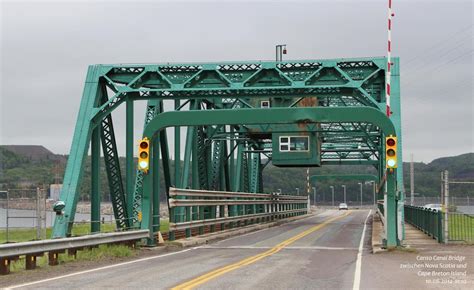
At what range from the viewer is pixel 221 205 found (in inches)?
1127

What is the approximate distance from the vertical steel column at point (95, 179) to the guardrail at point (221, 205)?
9.66ft

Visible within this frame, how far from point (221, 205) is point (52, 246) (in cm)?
1436

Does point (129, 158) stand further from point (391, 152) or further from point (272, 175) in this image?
point (272, 175)

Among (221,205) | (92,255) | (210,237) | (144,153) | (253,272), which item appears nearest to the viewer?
(253,272)

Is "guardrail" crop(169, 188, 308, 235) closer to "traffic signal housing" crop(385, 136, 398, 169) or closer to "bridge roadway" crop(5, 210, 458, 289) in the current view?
"bridge roadway" crop(5, 210, 458, 289)

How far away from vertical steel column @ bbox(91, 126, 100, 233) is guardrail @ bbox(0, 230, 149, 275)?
5353 millimetres

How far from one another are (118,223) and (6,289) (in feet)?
46.3

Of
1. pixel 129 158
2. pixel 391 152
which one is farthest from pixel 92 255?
pixel 129 158

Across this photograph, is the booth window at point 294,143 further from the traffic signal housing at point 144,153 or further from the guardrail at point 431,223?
the traffic signal housing at point 144,153

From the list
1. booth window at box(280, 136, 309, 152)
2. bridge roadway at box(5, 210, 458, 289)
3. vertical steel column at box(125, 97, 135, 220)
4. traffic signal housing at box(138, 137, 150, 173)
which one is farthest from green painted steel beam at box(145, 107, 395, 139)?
booth window at box(280, 136, 309, 152)

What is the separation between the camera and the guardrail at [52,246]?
13.2m

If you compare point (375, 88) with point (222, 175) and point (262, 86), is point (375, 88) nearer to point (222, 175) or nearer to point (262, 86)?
point (262, 86)

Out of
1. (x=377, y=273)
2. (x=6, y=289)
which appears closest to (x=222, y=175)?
(x=377, y=273)

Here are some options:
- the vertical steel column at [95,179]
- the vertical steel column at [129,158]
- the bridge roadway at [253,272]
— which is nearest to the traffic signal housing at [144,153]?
the bridge roadway at [253,272]
